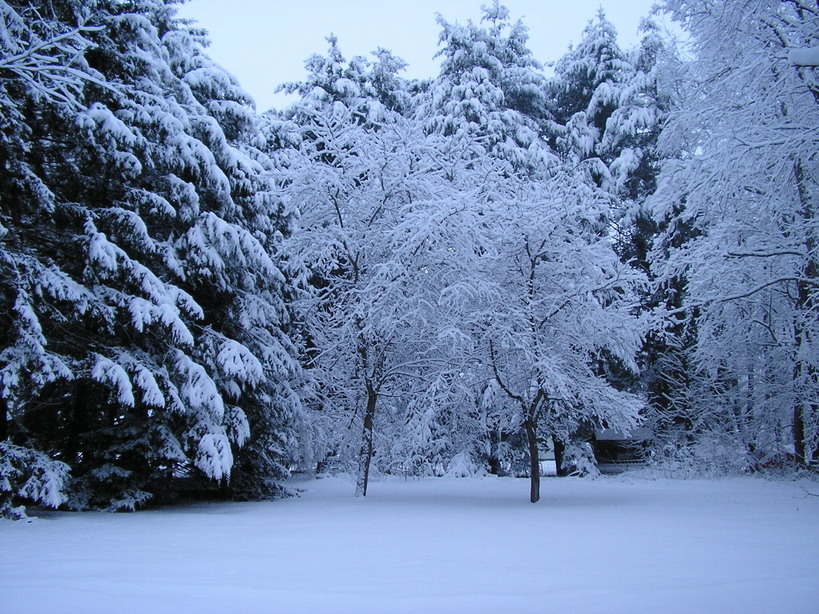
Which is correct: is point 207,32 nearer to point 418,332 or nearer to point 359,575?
point 418,332

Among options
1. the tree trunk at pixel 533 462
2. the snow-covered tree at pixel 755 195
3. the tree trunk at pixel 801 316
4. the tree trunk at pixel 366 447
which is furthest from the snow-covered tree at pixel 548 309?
the tree trunk at pixel 801 316

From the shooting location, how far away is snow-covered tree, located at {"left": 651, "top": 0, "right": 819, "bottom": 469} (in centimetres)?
916

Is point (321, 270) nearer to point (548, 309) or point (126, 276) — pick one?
point (126, 276)

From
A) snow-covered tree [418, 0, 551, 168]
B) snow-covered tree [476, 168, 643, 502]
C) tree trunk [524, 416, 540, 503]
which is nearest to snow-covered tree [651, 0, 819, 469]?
snow-covered tree [476, 168, 643, 502]

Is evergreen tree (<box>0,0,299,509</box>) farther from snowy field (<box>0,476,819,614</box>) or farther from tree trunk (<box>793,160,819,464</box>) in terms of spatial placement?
tree trunk (<box>793,160,819,464</box>)

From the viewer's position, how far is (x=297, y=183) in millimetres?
12328

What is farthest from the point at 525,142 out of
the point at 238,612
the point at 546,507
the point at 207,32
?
the point at 238,612

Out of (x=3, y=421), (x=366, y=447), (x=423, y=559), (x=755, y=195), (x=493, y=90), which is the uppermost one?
(x=493, y=90)

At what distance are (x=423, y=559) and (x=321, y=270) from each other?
9.12 m

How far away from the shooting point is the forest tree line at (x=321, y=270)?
898 cm

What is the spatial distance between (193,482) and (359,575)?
9268 mm

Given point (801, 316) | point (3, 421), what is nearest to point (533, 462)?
point (801, 316)

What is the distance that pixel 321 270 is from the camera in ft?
45.4

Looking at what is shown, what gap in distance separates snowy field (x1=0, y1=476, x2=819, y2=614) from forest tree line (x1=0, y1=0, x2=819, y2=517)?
65.9 inches
